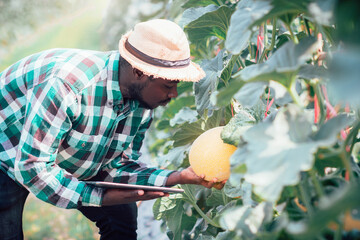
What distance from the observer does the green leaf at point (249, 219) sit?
957mm

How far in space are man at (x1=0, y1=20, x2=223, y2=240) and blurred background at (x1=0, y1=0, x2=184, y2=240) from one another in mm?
857

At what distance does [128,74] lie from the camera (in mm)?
1740

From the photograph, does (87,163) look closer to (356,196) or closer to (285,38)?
(285,38)

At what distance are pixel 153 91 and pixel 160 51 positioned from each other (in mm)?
168

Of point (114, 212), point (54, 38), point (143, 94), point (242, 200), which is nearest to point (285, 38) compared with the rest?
point (143, 94)

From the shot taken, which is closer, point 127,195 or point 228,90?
point 228,90

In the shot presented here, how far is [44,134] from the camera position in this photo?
61.7 inches

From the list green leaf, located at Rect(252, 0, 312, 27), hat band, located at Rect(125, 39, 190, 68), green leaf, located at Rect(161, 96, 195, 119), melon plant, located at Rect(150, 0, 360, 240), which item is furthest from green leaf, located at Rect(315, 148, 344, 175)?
green leaf, located at Rect(161, 96, 195, 119)

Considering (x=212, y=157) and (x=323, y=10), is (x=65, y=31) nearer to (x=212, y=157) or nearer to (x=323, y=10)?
(x=212, y=157)

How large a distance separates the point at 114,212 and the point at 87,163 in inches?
13.3

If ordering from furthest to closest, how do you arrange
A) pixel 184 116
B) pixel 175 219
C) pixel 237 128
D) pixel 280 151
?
pixel 184 116 < pixel 175 219 < pixel 237 128 < pixel 280 151

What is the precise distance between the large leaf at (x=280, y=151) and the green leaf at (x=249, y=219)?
162 mm

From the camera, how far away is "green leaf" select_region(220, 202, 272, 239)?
957mm

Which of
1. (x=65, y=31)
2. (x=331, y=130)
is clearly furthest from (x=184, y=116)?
(x=65, y=31)
